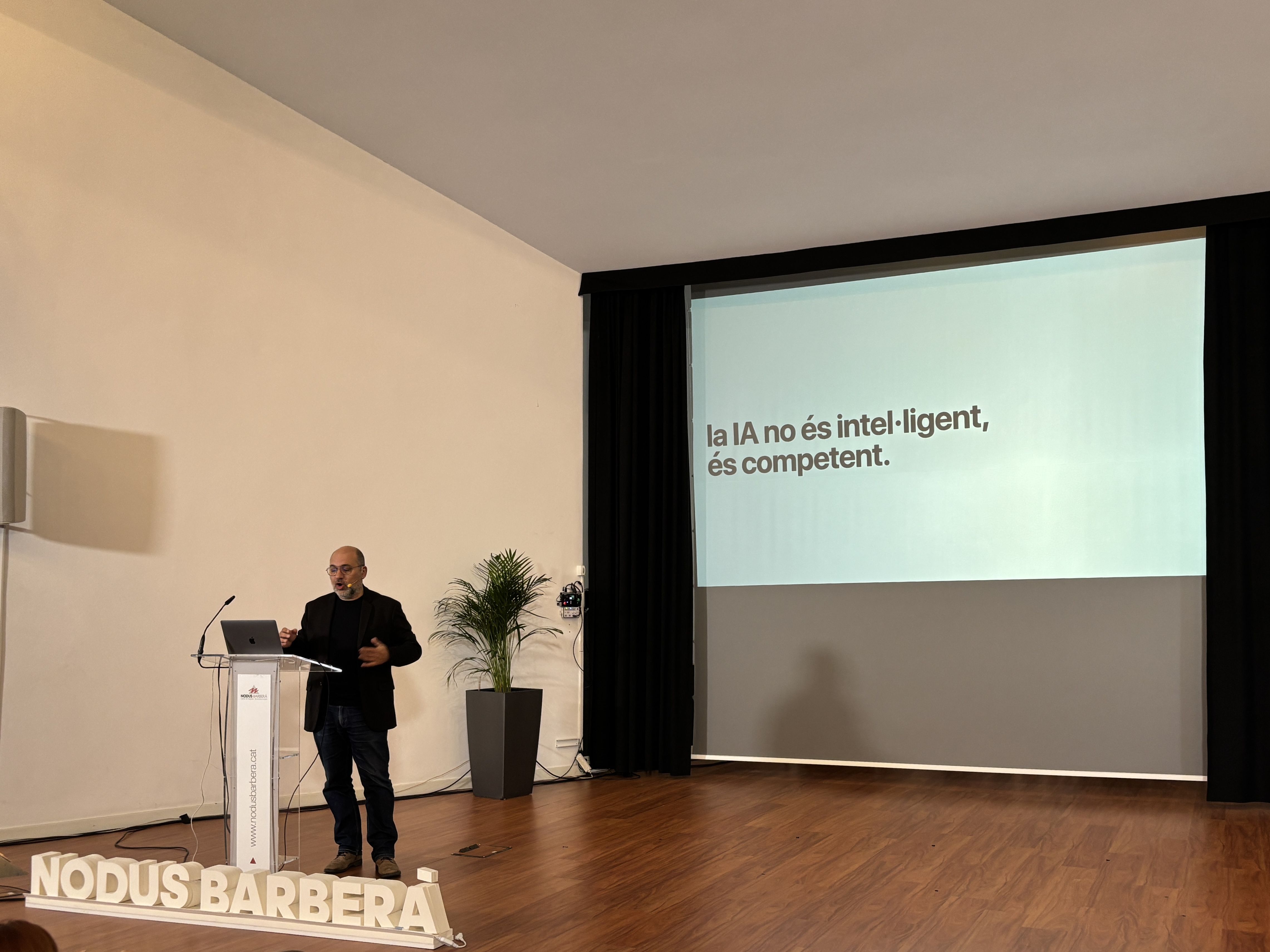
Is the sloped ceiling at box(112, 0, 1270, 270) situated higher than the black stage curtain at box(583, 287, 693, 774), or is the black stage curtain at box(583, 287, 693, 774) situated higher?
the sloped ceiling at box(112, 0, 1270, 270)

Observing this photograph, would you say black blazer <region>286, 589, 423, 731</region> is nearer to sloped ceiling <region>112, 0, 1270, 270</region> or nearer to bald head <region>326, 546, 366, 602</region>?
bald head <region>326, 546, 366, 602</region>

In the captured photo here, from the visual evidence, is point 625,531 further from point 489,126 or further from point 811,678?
point 489,126

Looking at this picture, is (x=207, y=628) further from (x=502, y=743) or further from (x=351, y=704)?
(x=502, y=743)

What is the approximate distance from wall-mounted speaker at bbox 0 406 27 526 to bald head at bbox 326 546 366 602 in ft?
4.39

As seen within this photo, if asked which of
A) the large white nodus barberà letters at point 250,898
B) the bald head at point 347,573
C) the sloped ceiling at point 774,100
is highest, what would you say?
the sloped ceiling at point 774,100

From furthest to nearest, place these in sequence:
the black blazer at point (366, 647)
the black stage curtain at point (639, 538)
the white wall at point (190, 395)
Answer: the black stage curtain at point (639, 538), the white wall at point (190, 395), the black blazer at point (366, 647)

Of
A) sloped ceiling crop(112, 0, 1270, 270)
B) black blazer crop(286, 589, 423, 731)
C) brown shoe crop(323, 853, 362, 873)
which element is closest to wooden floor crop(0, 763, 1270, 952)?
brown shoe crop(323, 853, 362, 873)

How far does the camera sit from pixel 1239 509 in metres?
6.75

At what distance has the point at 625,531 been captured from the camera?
830 cm

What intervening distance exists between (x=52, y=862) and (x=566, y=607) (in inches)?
177

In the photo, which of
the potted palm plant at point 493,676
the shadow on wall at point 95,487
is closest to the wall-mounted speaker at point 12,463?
the shadow on wall at point 95,487

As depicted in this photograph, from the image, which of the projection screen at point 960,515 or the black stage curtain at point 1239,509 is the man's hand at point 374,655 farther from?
the black stage curtain at point 1239,509

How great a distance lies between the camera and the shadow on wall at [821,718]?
7.78m

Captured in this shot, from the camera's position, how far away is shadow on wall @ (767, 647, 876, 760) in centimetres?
778
